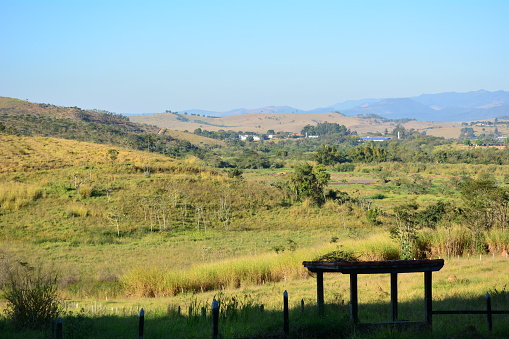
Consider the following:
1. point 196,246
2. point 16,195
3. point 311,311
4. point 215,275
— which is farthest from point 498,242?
point 16,195

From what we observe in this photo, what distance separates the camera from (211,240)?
108 feet

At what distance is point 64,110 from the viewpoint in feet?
422

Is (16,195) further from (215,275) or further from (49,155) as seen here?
(215,275)

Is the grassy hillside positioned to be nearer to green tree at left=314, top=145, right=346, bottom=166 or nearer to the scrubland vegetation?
green tree at left=314, top=145, right=346, bottom=166

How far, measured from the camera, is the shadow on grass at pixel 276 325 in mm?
8664

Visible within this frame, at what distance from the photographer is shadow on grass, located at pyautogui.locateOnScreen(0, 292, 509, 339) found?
8.66 m

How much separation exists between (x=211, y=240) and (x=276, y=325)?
2404 centimetres

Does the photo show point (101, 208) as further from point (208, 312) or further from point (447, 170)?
point (447, 170)

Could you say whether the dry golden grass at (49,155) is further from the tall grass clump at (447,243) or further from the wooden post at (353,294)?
the wooden post at (353,294)

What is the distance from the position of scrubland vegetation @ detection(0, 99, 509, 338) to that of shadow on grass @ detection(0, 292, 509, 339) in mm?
41

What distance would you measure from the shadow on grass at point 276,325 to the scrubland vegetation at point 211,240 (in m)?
0.04

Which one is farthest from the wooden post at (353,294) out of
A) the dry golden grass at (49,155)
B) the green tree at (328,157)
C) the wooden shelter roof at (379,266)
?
the green tree at (328,157)

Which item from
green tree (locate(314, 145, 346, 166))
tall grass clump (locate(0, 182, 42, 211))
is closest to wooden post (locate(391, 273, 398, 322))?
tall grass clump (locate(0, 182, 42, 211))

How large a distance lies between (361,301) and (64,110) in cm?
12645
